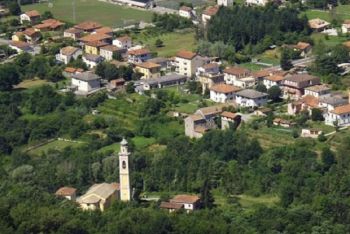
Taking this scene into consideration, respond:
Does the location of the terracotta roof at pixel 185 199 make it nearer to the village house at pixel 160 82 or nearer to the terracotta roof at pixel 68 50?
the village house at pixel 160 82

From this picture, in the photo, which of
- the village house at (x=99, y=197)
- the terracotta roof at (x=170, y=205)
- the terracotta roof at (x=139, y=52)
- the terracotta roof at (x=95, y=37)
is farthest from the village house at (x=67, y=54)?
the terracotta roof at (x=170, y=205)

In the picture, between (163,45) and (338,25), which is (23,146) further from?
(338,25)

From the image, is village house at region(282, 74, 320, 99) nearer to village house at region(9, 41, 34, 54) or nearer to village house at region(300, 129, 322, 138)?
village house at region(300, 129, 322, 138)

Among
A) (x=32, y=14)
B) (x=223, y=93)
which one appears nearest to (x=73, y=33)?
(x=32, y=14)

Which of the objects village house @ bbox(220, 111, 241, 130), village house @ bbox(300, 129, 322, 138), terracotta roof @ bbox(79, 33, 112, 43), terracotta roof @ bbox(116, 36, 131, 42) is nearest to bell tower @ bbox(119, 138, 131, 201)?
village house @ bbox(220, 111, 241, 130)

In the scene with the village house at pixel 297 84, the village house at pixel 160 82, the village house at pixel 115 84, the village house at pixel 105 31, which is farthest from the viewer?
the village house at pixel 105 31

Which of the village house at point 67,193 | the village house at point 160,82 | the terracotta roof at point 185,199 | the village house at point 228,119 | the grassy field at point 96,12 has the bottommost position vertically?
the grassy field at point 96,12
